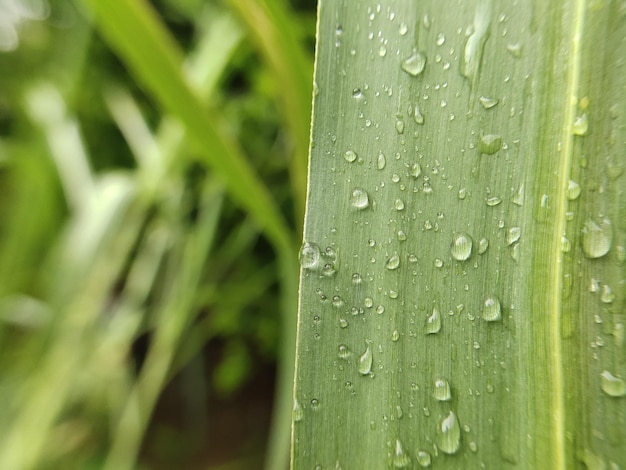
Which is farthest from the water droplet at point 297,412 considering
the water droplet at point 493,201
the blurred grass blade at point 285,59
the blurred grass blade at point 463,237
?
the blurred grass blade at point 285,59

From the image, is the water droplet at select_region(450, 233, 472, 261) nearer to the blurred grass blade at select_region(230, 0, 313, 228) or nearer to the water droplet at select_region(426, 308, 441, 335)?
the water droplet at select_region(426, 308, 441, 335)

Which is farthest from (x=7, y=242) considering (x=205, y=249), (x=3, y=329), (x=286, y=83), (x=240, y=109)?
(x=286, y=83)

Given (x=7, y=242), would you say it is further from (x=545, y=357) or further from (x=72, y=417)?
(x=545, y=357)

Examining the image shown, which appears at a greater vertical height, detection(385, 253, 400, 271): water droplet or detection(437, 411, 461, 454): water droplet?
detection(385, 253, 400, 271): water droplet

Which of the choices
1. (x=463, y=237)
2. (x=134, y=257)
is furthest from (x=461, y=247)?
(x=134, y=257)

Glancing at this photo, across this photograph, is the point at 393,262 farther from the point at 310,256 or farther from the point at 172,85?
the point at 172,85

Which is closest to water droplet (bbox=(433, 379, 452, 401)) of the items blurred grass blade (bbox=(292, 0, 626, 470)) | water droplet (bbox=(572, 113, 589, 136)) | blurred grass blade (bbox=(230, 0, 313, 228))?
blurred grass blade (bbox=(292, 0, 626, 470))
